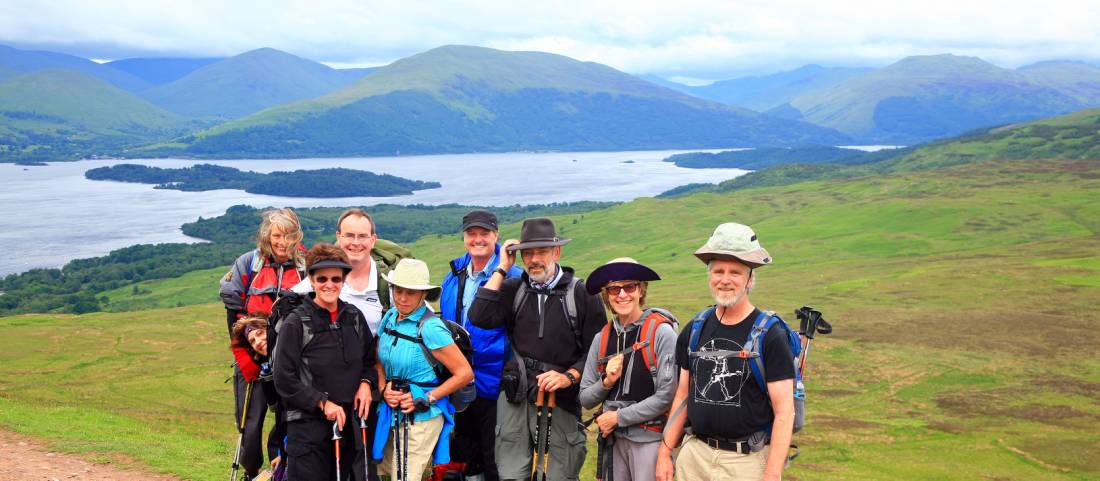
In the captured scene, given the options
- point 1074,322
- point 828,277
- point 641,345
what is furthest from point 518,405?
point 828,277

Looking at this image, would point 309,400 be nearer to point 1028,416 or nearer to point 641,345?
point 641,345

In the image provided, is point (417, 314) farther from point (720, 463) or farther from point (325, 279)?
point (720, 463)

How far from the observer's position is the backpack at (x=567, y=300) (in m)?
9.95

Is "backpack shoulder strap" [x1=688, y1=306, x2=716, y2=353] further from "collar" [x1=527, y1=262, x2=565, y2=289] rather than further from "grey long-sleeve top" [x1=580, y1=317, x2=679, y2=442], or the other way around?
"collar" [x1=527, y1=262, x2=565, y2=289]

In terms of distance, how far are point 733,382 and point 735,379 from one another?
0.03 metres

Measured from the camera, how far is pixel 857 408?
42.3 metres

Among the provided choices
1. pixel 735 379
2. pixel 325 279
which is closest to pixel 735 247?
pixel 735 379

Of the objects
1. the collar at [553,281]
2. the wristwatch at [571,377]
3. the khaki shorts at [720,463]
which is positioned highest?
the collar at [553,281]

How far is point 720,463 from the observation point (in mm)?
8008

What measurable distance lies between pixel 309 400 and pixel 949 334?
57531mm

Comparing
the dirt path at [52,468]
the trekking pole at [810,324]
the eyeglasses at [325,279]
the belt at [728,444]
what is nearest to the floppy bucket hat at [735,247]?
the trekking pole at [810,324]

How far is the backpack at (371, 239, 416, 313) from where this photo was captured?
10742 mm

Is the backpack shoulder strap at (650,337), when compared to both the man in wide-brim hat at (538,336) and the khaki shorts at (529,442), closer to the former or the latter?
the man in wide-brim hat at (538,336)

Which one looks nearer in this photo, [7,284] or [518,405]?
[518,405]
